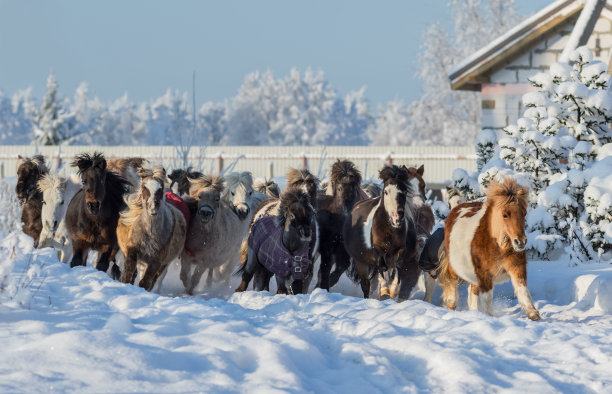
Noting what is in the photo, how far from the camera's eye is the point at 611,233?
13.5 meters

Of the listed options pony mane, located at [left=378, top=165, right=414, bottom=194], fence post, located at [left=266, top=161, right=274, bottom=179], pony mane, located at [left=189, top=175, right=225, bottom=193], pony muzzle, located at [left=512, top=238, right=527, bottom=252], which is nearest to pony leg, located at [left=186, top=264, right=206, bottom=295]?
pony mane, located at [left=189, top=175, right=225, bottom=193]

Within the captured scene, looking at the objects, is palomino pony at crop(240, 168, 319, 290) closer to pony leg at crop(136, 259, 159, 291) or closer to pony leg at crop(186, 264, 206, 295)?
pony leg at crop(186, 264, 206, 295)

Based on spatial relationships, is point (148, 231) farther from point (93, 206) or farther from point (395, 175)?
point (395, 175)

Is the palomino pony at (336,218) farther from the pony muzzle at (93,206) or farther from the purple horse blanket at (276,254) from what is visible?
the pony muzzle at (93,206)

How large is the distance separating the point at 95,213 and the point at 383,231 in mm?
3895

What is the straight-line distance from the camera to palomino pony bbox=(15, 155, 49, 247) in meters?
14.2

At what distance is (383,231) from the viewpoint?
11.4 m

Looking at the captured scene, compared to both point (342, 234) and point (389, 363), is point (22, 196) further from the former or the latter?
point (389, 363)

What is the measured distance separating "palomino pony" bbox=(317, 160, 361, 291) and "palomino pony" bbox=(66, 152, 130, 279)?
114 inches

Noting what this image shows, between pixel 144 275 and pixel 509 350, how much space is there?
593 cm

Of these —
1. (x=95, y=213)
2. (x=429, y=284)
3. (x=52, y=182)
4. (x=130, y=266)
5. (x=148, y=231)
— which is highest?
(x=52, y=182)

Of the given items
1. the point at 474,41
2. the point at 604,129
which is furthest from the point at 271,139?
the point at 604,129

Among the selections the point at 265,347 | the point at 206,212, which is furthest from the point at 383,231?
the point at 265,347

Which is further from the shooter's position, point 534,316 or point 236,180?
point 236,180
